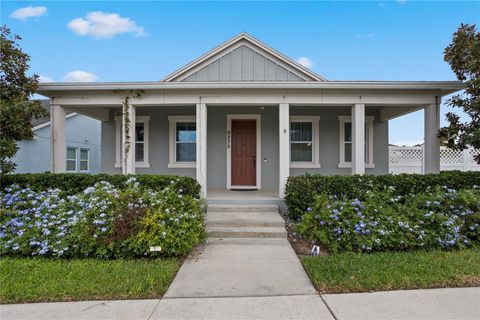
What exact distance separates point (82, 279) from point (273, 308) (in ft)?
8.09

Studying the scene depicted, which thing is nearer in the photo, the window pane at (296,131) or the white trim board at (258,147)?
the white trim board at (258,147)

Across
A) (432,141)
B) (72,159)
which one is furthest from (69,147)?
(432,141)

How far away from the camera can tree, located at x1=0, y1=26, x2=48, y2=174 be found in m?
5.70

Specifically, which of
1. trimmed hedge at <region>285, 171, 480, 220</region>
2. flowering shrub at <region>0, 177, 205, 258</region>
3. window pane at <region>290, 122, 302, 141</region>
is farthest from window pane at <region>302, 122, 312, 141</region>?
flowering shrub at <region>0, 177, 205, 258</region>

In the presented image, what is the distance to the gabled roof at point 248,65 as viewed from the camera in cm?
1066

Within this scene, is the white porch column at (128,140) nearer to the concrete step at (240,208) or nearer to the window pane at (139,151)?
the window pane at (139,151)

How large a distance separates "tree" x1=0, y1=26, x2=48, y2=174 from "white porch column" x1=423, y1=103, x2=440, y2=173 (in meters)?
9.70

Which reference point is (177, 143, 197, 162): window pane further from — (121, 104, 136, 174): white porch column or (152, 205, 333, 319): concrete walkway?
(152, 205, 333, 319): concrete walkway

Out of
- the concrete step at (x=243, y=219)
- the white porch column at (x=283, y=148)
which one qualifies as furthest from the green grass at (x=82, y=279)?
the white porch column at (x=283, y=148)

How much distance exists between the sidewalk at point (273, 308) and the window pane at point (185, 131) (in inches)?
255

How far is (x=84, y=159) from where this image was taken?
15.8 meters

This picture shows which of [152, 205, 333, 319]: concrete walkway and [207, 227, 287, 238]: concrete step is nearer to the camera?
[152, 205, 333, 319]: concrete walkway

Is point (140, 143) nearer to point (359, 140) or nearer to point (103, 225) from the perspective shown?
point (103, 225)

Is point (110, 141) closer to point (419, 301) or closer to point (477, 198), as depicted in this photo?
point (419, 301)
